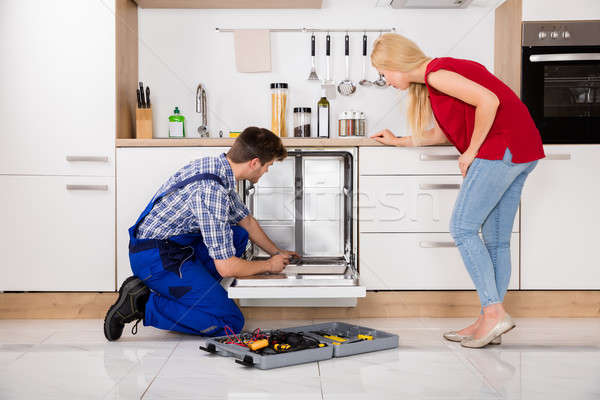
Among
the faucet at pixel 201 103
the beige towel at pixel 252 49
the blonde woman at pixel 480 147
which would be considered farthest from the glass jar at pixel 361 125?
the faucet at pixel 201 103

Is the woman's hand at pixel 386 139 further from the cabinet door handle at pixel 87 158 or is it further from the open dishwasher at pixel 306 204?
the cabinet door handle at pixel 87 158

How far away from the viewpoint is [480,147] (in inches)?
82.5

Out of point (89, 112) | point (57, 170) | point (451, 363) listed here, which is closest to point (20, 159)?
point (57, 170)

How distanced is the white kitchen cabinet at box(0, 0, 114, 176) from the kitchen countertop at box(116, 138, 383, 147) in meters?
0.12

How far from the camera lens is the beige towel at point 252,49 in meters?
3.14

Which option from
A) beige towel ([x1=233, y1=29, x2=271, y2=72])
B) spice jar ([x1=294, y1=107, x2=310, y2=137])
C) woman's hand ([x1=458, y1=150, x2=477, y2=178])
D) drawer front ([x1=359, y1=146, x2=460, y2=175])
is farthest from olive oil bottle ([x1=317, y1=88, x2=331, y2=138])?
woman's hand ([x1=458, y1=150, x2=477, y2=178])

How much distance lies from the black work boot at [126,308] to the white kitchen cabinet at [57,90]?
2.03ft

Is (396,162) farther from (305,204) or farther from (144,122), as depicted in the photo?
(144,122)

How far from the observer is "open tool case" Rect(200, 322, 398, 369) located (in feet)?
6.14

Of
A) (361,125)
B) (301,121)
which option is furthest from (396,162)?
(301,121)

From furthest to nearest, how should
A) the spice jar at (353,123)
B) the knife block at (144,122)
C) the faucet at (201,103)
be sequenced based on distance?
the faucet at (201,103), the spice jar at (353,123), the knife block at (144,122)

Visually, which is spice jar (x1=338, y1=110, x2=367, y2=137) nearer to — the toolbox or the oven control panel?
the oven control panel

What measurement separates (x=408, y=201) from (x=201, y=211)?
0.99 meters

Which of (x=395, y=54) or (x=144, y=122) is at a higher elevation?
(x=395, y=54)
